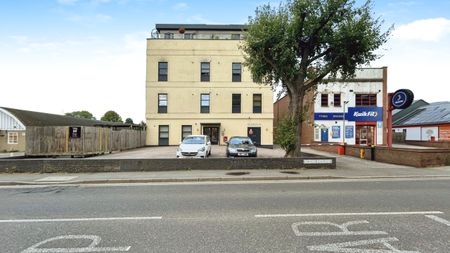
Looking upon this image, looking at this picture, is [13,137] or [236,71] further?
[13,137]

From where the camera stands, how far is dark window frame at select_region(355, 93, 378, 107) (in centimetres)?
3259

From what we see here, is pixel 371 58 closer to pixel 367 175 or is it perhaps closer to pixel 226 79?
pixel 367 175

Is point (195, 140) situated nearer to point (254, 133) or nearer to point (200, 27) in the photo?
point (254, 133)

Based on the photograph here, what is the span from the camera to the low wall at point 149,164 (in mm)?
13352

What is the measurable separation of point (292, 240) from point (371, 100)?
106 feet

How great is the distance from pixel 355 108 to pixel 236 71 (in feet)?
46.0

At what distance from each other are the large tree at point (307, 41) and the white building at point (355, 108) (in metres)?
16.3

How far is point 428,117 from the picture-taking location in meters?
37.7

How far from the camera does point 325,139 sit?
105 feet

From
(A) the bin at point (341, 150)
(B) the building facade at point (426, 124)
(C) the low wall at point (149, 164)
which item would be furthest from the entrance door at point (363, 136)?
(C) the low wall at point (149, 164)

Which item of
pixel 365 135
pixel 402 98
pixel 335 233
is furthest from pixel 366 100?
pixel 335 233

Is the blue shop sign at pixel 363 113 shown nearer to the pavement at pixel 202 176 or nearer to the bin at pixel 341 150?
the bin at pixel 341 150

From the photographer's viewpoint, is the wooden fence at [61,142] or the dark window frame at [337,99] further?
the dark window frame at [337,99]

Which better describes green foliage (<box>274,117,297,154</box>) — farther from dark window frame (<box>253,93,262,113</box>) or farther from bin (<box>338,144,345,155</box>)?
dark window frame (<box>253,93,262,113</box>)
